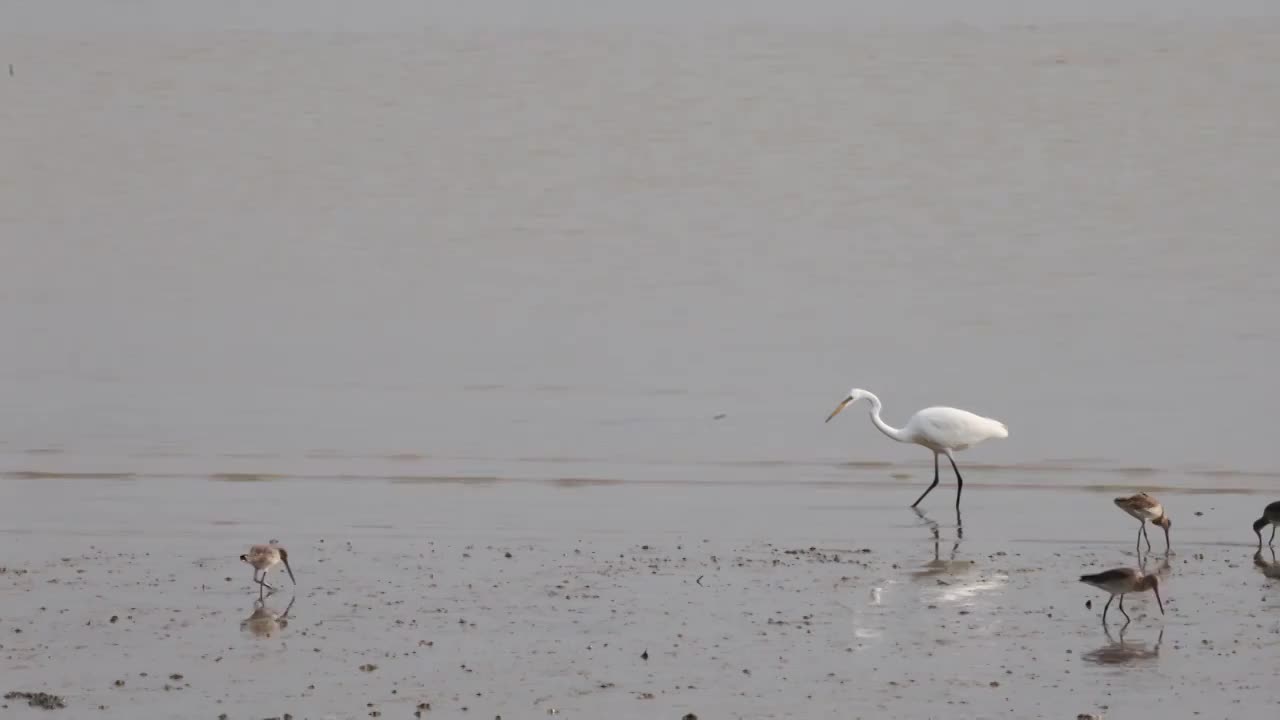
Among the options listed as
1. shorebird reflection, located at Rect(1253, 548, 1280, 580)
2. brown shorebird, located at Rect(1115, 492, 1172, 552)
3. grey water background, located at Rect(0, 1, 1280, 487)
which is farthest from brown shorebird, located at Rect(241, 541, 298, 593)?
shorebird reflection, located at Rect(1253, 548, 1280, 580)

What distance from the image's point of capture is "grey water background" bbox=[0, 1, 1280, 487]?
63.6 feet

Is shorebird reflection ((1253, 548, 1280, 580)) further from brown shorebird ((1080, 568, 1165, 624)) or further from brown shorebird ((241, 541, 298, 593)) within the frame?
brown shorebird ((241, 541, 298, 593))

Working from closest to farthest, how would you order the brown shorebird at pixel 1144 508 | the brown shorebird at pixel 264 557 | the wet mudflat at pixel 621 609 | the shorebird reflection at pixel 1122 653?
the wet mudflat at pixel 621 609
the shorebird reflection at pixel 1122 653
the brown shorebird at pixel 264 557
the brown shorebird at pixel 1144 508

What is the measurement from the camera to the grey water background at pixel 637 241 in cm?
1938

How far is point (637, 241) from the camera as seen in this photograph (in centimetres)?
3431

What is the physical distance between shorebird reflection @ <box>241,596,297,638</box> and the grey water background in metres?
6.07

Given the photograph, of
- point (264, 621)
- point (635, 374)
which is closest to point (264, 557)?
point (264, 621)

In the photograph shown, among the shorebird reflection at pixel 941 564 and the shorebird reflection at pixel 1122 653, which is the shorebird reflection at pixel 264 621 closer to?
Answer: the shorebird reflection at pixel 941 564

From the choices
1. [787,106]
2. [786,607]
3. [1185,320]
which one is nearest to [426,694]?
[786,607]

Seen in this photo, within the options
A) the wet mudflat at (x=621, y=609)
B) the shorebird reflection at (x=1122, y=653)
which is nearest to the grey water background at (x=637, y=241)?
the wet mudflat at (x=621, y=609)

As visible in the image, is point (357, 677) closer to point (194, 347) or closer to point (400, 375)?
point (400, 375)

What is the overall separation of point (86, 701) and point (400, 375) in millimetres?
13739

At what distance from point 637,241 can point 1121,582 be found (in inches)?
959

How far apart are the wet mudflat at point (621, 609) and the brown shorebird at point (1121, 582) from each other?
195mm
